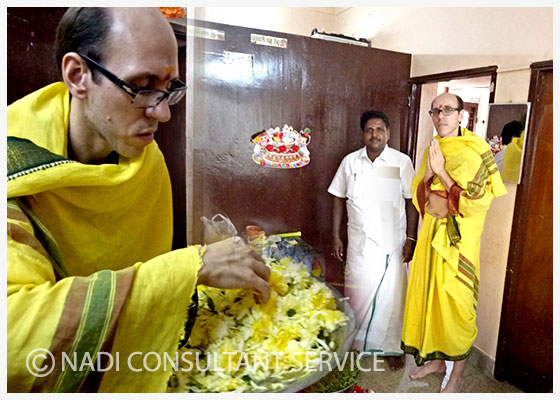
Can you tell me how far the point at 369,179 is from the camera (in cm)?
92

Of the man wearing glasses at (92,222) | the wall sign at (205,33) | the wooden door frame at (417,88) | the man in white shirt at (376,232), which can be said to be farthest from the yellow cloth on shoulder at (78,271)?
the wooden door frame at (417,88)

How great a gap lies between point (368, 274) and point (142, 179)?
55 centimetres

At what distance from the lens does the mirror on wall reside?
3.12ft

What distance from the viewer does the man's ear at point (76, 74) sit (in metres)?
0.64

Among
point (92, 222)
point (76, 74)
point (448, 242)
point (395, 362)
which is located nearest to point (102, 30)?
point (76, 74)

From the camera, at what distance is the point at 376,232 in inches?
37.8

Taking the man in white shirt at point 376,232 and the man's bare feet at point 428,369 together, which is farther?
the man's bare feet at point 428,369

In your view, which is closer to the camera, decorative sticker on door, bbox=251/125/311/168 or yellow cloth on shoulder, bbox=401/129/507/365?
decorative sticker on door, bbox=251/125/311/168

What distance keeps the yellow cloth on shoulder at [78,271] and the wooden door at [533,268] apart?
0.82 m

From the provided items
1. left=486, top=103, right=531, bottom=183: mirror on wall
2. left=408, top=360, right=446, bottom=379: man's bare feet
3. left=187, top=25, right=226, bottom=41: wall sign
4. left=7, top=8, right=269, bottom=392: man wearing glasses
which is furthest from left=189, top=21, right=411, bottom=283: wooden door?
left=408, top=360, right=446, bottom=379: man's bare feet

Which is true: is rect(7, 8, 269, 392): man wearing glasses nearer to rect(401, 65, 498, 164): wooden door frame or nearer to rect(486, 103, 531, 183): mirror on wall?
rect(401, 65, 498, 164): wooden door frame

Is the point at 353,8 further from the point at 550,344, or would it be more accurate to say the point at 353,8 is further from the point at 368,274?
the point at 550,344

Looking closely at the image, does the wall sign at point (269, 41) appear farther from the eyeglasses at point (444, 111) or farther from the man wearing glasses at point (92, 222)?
the eyeglasses at point (444, 111)

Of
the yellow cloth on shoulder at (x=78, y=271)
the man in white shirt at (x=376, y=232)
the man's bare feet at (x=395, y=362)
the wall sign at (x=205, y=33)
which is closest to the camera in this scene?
the yellow cloth on shoulder at (x=78, y=271)
